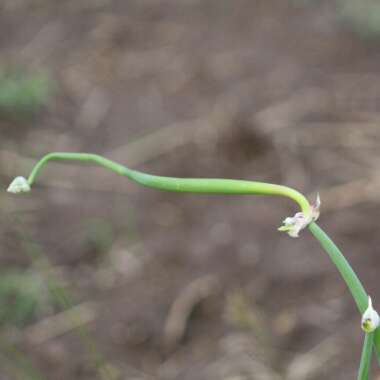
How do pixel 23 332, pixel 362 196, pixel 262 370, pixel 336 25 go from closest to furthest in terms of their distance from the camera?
pixel 262 370 → pixel 23 332 → pixel 362 196 → pixel 336 25

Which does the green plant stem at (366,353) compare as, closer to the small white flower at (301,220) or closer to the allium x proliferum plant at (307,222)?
the allium x proliferum plant at (307,222)

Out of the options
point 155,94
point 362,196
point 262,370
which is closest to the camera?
point 262,370

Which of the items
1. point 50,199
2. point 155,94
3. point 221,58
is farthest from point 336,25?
point 50,199

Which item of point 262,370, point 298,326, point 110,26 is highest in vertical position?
point 110,26

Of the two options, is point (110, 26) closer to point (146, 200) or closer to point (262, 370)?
point (146, 200)

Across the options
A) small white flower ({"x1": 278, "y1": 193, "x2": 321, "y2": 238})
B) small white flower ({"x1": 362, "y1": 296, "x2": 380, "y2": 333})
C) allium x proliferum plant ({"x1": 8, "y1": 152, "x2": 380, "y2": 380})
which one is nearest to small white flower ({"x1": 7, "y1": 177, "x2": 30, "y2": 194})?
allium x proliferum plant ({"x1": 8, "y1": 152, "x2": 380, "y2": 380})

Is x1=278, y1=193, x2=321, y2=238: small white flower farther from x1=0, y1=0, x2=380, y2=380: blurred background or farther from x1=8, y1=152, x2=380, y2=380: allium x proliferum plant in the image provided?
x1=0, y1=0, x2=380, y2=380: blurred background

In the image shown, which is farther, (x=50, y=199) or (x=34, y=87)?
(x=34, y=87)

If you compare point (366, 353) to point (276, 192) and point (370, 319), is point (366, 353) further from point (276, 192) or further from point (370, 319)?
point (276, 192)

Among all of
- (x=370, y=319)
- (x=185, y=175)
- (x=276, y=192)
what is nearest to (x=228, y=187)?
(x=276, y=192)
